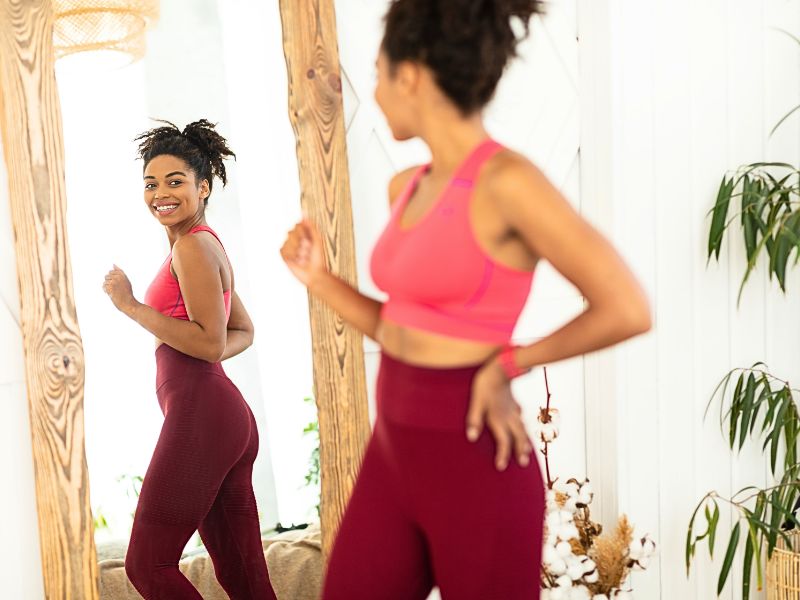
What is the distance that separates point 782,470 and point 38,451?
2085mm

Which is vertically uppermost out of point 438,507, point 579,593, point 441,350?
point 441,350

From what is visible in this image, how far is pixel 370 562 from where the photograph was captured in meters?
1.36

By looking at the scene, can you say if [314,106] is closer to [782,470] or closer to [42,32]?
[42,32]

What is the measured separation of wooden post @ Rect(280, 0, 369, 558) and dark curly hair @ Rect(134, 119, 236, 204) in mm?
194

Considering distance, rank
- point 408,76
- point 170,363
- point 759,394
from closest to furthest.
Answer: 1. point 408,76
2. point 170,363
3. point 759,394

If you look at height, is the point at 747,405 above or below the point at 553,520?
above

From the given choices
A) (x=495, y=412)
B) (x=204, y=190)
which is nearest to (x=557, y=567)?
(x=495, y=412)

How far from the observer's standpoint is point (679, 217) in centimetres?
254

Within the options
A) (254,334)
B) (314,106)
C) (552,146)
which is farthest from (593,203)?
(254,334)

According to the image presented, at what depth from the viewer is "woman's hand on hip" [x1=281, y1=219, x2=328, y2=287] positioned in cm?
149

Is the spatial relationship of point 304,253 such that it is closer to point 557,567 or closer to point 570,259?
point 570,259

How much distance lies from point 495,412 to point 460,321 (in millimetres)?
137

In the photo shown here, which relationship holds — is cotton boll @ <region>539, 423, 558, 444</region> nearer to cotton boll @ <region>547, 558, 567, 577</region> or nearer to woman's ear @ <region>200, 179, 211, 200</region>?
cotton boll @ <region>547, 558, 567, 577</region>

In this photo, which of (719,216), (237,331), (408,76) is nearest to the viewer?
(408,76)
